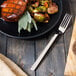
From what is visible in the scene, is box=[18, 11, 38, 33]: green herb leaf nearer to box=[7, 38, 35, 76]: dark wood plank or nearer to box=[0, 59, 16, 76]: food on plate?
box=[7, 38, 35, 76]: dark wood plank

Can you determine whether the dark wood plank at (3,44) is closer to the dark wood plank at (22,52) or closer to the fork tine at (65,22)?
the dark wood plank at (22,52)

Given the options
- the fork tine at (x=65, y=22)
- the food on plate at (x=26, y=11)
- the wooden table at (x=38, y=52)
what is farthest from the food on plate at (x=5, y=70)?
the fork tine at (x=65, y=22)

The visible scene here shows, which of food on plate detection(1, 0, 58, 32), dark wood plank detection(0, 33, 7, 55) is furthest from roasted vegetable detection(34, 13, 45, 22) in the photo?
dark wood plank detection(0, 33, 7, 55)

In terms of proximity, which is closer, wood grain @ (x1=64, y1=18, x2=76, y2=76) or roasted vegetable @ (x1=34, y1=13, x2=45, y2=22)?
wood grain @ (x1=64, y1=18, x2=76, y2=76)

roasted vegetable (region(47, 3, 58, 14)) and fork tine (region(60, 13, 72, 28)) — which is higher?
roasted vegetable (region(47, 3, 58, 14))

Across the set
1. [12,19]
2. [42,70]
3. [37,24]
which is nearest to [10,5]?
[12,19]

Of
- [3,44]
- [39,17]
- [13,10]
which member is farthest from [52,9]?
[3,44]
